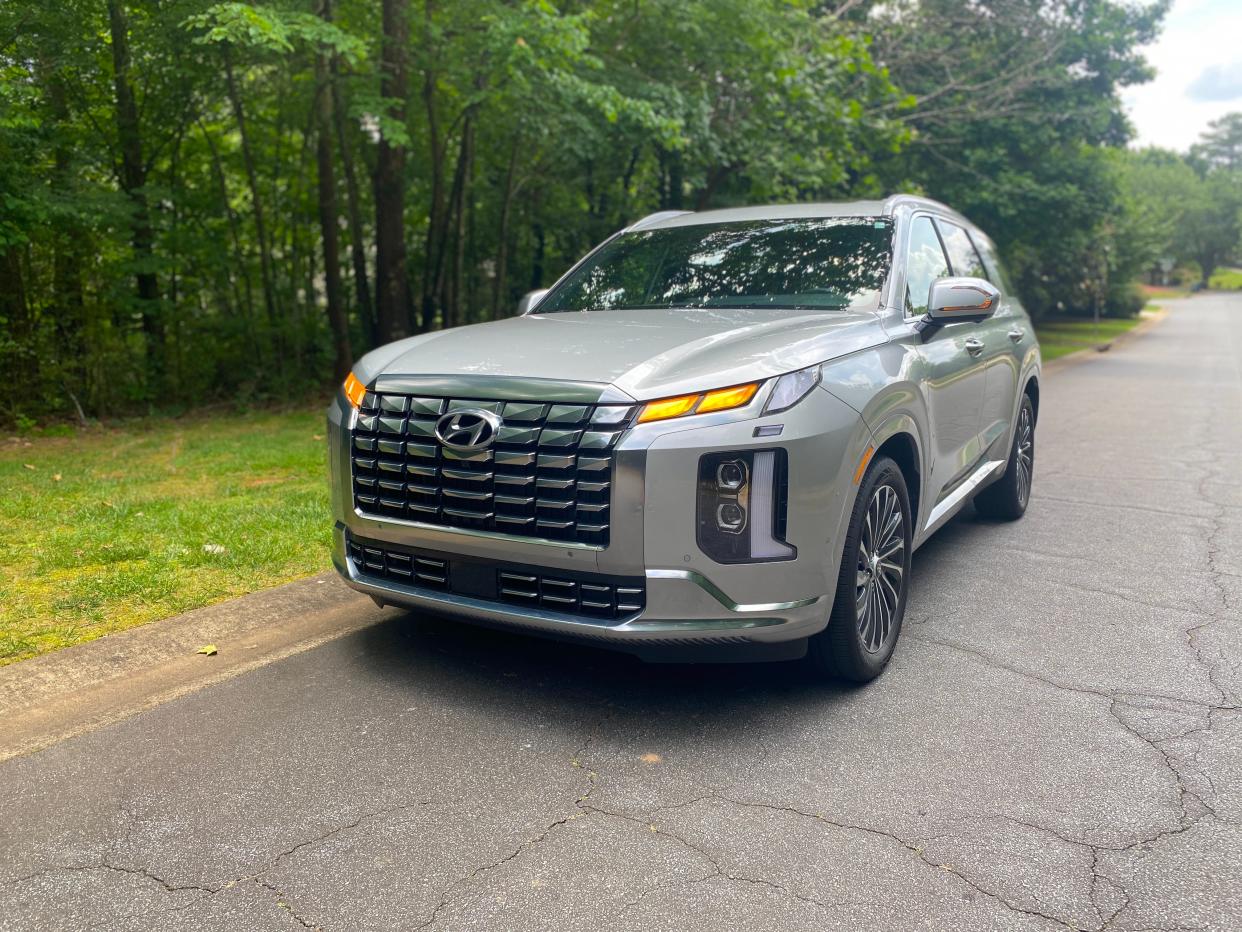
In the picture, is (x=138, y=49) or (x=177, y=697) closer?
(x=177, y=697)

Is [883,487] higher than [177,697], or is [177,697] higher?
[883,487]

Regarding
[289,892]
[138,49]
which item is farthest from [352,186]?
[289,892]

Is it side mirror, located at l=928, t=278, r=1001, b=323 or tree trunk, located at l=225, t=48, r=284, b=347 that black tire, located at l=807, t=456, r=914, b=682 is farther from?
tree trunk, located at l=225, t=48, r=284, b=347

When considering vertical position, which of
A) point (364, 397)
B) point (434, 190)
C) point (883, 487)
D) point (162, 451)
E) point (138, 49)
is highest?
point (138, 49)

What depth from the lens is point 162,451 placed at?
29.8 feet

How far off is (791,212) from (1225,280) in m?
134

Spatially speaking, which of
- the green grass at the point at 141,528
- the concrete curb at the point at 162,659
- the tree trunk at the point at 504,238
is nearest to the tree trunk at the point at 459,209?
the tree trunk at the point at 504,238

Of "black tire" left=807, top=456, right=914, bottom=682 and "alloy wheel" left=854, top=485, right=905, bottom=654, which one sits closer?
"black tire" left=807, top=456, right=914, bottom=682

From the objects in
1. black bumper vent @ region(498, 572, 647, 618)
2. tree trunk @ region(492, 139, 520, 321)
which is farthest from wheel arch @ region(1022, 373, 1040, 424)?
tree trunk @ region(492, 139, 520, 321)

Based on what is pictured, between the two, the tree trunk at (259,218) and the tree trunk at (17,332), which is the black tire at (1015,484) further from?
the tree trunk at (259,218)

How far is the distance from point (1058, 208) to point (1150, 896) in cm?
2330

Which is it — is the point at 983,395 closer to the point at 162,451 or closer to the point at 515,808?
the point at 515,808

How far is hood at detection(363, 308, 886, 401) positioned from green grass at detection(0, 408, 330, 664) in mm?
1679

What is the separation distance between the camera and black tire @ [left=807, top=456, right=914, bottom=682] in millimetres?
3648
